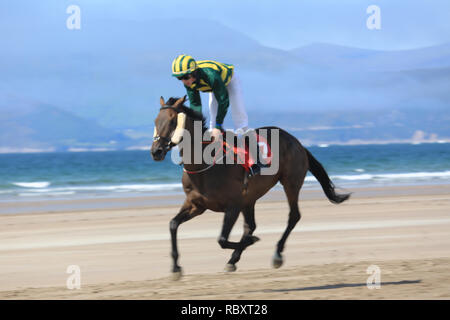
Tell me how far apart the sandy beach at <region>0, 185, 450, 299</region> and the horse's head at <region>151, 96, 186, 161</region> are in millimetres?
1490

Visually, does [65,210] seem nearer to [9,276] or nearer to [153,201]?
[153,201]

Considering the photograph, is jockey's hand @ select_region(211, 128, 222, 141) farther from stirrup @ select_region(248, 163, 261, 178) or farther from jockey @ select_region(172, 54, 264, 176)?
stirrup @ select_region(248, 163, 261, 178)

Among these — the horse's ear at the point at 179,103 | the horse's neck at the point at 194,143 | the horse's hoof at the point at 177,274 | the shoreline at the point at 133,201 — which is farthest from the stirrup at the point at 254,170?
the shoreline at the point at 133,201

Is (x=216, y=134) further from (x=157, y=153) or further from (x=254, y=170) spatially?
(x=157, y=153)

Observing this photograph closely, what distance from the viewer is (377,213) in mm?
15609

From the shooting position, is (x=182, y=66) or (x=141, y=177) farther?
(x=141, y=177)

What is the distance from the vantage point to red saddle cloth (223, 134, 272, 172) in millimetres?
8055

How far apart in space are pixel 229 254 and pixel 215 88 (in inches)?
121

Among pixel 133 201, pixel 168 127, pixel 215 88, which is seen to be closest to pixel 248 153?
pixel 215 88

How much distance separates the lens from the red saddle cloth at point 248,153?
805 centimetres

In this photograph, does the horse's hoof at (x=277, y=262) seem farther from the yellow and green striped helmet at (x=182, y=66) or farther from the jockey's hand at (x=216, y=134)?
the yellow and green striped helmet at (x=182, y=66)

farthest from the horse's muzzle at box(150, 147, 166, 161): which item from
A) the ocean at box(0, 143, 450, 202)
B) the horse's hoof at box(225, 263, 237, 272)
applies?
the ocean at box(0, 143, 450, 202)

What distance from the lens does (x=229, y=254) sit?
10.1m
